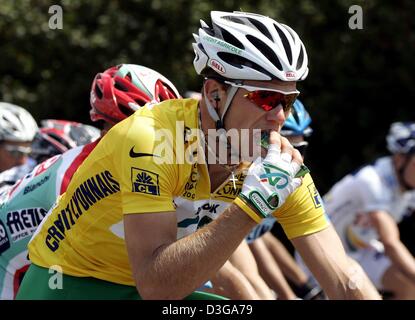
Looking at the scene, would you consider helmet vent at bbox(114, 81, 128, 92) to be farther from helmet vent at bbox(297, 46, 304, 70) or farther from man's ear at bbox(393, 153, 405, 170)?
man's ear at bbox(393, 153, 405, 170)

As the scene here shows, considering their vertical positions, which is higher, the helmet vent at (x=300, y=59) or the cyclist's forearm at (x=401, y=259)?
the helmet vent at (x=300, y=59)

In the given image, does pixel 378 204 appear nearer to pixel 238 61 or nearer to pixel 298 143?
pixel 298 143

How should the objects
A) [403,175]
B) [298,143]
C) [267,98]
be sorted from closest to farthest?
[267,98], [298,143], [403,175]

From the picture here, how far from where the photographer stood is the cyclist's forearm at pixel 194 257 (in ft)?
12.9

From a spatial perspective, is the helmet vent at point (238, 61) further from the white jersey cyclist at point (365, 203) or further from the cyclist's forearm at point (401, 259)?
the white jersey cyclist at point (365, 203)

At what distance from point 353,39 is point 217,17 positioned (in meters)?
7.14

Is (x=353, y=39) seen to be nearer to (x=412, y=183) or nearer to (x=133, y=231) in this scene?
(x=412, y=183)

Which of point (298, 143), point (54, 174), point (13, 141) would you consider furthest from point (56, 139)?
point (54, 174)

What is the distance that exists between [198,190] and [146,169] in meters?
0.36

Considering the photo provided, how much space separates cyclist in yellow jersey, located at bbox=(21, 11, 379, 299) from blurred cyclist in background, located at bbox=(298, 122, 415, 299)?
3871mm

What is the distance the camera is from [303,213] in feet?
14.8

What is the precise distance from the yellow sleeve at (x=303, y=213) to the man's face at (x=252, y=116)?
33 centimetres

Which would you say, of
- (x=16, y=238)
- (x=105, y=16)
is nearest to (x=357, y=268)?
(x=16, y=238)

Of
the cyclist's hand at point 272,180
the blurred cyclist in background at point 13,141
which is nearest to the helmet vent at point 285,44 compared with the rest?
the cyclist's hand at point 272,180
